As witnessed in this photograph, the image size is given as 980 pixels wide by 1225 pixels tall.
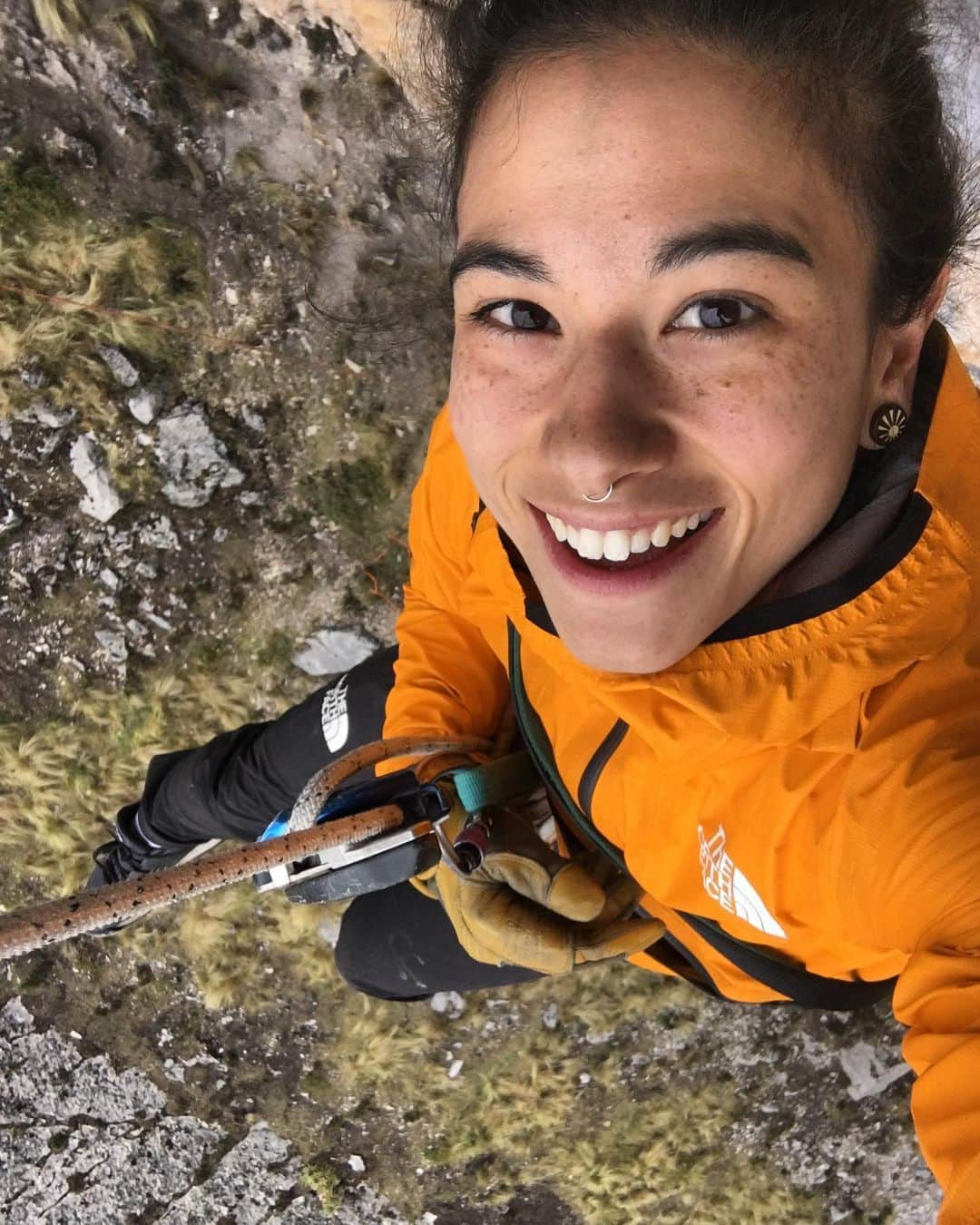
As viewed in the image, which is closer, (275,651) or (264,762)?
(264,762)

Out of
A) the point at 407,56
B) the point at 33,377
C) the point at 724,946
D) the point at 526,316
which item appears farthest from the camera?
the point at 33,377

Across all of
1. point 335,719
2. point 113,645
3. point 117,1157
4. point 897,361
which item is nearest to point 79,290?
point 113,645

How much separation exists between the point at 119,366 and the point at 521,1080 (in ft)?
10.8

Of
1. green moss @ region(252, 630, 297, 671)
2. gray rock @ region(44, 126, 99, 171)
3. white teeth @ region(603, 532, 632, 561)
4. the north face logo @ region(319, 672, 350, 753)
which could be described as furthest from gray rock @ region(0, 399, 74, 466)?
white teeth @ region(603, 532, 632, 561)

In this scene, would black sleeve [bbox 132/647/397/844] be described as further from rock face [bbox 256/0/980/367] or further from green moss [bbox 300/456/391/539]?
rock face [bbox 256/0/980/367]

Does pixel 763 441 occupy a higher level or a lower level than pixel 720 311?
lower

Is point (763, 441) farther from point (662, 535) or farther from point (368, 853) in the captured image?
point (368, 853)

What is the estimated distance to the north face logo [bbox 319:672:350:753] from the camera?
9.43ft

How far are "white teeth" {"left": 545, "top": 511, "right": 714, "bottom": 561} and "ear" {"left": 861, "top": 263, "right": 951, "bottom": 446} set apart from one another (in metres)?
0.40

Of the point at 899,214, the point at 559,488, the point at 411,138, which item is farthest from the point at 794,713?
the point at 411,138

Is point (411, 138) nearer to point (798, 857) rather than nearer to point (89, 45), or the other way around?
point (89, 45)

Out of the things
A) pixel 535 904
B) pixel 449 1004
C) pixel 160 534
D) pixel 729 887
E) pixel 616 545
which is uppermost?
pixel 616 545

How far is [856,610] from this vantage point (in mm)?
1510

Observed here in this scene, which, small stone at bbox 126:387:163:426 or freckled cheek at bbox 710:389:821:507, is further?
small stone at bbox 126:387:163:426
